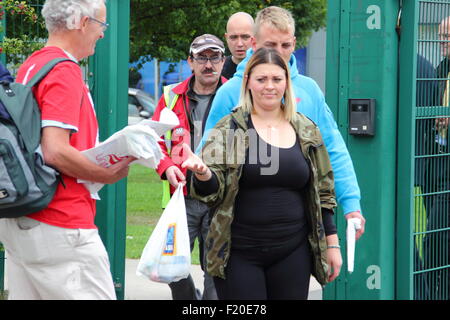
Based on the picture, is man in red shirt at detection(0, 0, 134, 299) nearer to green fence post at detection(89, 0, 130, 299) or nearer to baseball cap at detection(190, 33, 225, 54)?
green fence post at detection(89, 0, 130, 299)

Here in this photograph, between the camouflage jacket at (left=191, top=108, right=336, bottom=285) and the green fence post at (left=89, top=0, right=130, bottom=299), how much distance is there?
6.71 feet

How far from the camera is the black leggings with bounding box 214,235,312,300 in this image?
4293 mm

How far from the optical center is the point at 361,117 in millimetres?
5938

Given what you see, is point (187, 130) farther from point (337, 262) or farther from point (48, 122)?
point (48, 122)

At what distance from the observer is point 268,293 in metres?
4.40

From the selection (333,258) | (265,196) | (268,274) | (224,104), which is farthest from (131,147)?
(333,258)

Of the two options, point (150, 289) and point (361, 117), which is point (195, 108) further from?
point (150, 289)

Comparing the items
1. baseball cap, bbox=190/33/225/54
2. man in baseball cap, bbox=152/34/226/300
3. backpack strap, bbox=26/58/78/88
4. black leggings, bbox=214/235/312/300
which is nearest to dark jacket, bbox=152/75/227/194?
man in baseball cap, bbox=152/34/226/300

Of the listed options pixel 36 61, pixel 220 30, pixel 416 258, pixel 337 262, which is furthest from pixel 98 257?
pixel 220 30

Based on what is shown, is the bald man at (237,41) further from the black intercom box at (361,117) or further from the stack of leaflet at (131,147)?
the stack of leaflet at (131,147)

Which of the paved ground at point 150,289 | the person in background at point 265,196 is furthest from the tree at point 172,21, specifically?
the person in background at point 265,196

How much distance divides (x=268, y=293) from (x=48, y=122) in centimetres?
150

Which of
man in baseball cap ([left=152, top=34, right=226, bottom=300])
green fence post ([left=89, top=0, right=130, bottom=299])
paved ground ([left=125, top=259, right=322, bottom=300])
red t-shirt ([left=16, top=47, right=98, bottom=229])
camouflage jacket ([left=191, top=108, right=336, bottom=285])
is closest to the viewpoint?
red t-shirt ([left=16, top=47, right=98, bottom=229])

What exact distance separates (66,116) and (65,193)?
0.35 m
